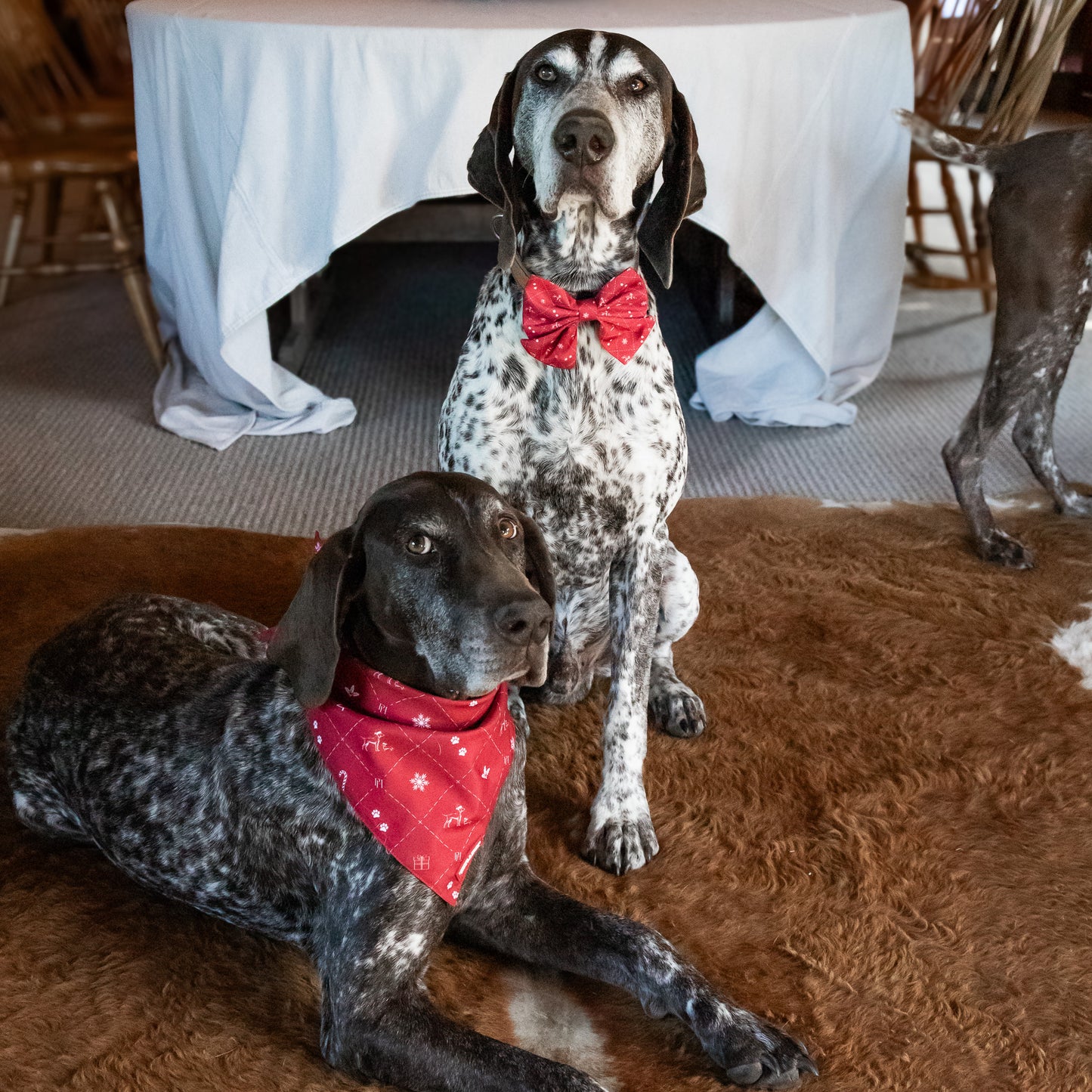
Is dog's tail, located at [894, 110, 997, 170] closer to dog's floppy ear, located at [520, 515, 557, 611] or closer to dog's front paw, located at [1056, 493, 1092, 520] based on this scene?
dog's front paw, located at [1056, 493, 1092, 520]

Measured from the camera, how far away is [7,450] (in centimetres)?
356

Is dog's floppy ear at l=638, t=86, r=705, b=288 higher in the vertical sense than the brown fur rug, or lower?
higher

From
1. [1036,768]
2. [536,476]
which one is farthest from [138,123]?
[1036,768]

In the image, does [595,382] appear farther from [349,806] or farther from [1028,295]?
[1028,295]

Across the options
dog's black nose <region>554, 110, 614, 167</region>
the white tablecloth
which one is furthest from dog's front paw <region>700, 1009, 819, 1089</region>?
the white tablecloth

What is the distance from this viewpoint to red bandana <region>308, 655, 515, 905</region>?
5.10ft

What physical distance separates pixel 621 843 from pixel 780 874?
0.27 m

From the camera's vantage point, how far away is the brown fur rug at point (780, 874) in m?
1.61

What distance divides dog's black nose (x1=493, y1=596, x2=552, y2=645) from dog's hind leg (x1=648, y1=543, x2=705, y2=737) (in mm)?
737

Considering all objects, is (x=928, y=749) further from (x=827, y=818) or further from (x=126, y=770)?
(x=126, y=770)

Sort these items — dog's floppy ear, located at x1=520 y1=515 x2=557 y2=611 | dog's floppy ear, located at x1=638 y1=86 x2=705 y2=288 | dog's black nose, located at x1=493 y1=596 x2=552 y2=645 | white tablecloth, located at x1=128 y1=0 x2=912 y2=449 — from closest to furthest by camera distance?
dog's black nose, located at x1=493 y1=596 x2=552 y2=645
dog's floppy ear, located at x1=520 y1=515 x2=557 y2=611
dog's floppy ear, located at x1=638 y1=86 x2=705 y2=288
white tablecloth, located at x1=128 y1=0 x2=912 y2=449

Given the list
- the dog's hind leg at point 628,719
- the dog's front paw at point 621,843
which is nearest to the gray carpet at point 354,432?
the dog's hind leg at point 628,719

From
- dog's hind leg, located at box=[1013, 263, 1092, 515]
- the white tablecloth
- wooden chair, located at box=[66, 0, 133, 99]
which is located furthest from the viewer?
wooden chair, located at box=[66, 0, 133, 99]

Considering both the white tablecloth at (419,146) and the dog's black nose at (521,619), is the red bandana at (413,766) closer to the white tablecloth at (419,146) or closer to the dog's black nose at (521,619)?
the dog's black nose at (521,619)
